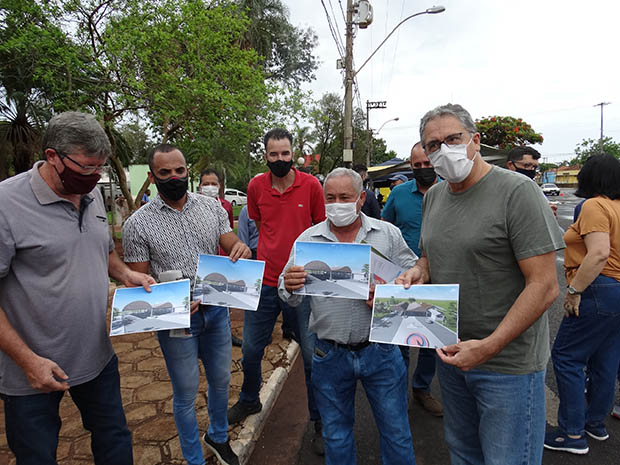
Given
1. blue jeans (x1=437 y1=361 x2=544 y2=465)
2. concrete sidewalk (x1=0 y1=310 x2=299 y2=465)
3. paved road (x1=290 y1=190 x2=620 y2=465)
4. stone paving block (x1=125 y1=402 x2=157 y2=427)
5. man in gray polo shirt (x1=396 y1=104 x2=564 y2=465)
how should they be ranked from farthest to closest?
stone paving block (x1=125 y1=402 x2=157 y2=427), concrete sidewalk (x1=0 y1=310 x2=299 y2=465), paved road (x1=290 y1=190 x2=620 y2=465), blue jeans (x1=437 y1=361 x2=544 y2=465), man in gray polo shirt (x1=396 y1=104 x2=564 y2=465)

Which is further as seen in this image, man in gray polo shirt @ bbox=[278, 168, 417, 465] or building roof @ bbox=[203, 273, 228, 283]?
building roof @ bbox=[203, 273, 228, 283]

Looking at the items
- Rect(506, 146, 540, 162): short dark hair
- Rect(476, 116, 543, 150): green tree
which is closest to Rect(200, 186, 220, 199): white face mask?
Rect(506, 146, 540, 162): short dark hair

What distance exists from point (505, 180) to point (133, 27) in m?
7.44

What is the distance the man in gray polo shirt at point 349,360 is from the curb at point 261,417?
0.95 m

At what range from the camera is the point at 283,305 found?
278 cm

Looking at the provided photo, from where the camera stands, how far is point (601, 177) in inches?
93.6

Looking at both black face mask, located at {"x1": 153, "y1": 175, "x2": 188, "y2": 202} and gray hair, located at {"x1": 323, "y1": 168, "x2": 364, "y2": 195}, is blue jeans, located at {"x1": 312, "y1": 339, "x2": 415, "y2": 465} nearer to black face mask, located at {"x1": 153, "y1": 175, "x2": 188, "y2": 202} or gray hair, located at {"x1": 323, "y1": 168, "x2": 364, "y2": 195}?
gray hair, located at {"x1": 323, "y1": 168, "x2": 364, "y2": 195}

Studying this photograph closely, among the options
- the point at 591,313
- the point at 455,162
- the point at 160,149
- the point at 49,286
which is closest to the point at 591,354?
the point at 591,313

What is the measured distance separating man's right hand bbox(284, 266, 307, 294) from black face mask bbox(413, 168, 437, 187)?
1.80 meters

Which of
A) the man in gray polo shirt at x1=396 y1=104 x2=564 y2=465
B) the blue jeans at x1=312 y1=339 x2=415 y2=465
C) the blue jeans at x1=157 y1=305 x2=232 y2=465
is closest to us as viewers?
the man in gray polo shirt at x1=396 y1=104 x2=564 y2=465

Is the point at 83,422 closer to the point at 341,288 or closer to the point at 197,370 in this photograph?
the point at 197,370

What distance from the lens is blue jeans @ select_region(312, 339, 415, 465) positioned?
184 cm

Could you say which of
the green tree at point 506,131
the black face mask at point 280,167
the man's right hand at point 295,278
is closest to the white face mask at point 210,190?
the black face mask at point 280,167

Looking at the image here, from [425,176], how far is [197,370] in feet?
7.61
